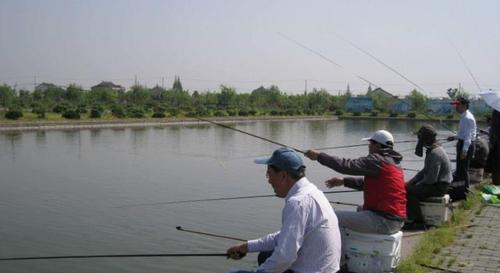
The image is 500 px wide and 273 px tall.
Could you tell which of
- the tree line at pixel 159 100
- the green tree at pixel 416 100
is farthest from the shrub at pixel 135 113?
the green tree at pixel 416 100

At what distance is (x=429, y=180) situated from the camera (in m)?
6.23

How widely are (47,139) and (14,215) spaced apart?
16.8 m

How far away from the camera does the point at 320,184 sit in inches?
514

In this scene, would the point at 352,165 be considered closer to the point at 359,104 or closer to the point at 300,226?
the point at 300,226

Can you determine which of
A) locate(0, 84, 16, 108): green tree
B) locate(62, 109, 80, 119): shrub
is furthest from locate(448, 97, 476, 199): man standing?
locate(0, 84, 16, 108): green tree

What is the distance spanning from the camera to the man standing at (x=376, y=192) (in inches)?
171

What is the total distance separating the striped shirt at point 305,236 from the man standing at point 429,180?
3.57 m

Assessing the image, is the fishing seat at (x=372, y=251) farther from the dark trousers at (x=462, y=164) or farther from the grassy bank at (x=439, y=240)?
the dark trousers at (x=462, y=164)

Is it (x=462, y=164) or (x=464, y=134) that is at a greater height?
(x=464, y=134)

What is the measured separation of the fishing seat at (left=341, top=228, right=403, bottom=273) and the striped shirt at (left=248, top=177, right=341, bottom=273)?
1448mm

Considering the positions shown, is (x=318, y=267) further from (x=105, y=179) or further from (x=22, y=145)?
(x=22, y=145)

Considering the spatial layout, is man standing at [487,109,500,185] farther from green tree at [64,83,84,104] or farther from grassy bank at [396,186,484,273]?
green tree at [64,83,84,104]

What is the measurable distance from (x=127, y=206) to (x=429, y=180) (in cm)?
656

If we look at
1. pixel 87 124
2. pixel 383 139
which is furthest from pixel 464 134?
pixel 87 124
